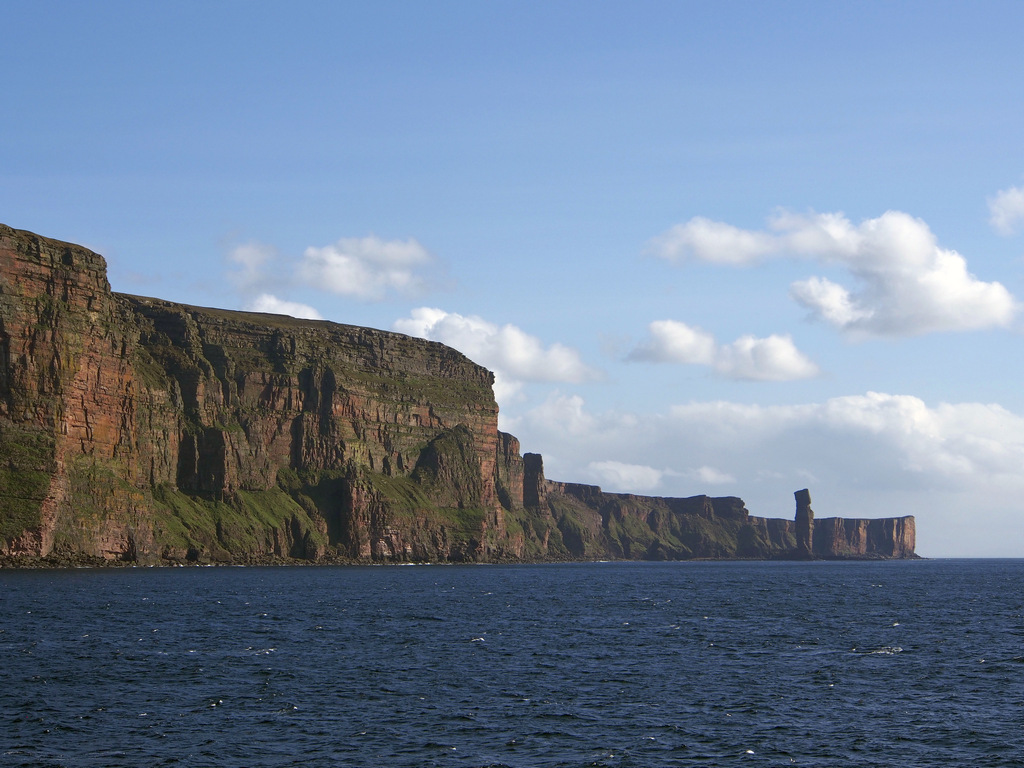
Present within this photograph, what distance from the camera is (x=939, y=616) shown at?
388ft

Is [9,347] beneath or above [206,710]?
above

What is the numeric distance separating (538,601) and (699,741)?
299ft

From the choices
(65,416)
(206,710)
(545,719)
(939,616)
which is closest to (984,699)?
(545,719)

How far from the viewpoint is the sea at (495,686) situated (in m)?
47.3

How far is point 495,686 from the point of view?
64.0m

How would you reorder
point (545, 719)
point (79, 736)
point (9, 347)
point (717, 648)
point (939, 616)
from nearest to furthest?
1. point (79, 736)
2. point (545, 719)
3. point (717, 648)
4. point (939, 616)
5. point (9, 347)

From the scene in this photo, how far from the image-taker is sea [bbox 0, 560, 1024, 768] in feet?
155

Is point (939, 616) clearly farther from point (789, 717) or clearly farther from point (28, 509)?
point (28, 509)

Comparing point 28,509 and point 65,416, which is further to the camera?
Answer: point 65,416

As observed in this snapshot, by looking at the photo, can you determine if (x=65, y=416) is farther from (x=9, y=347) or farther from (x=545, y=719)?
(x=545, y=719)

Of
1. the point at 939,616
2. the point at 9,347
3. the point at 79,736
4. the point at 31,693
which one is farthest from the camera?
the point at 9,347

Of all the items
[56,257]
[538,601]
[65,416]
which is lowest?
[538,601]

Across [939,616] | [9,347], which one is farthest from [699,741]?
[9,347]

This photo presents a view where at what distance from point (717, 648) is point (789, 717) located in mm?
29059
